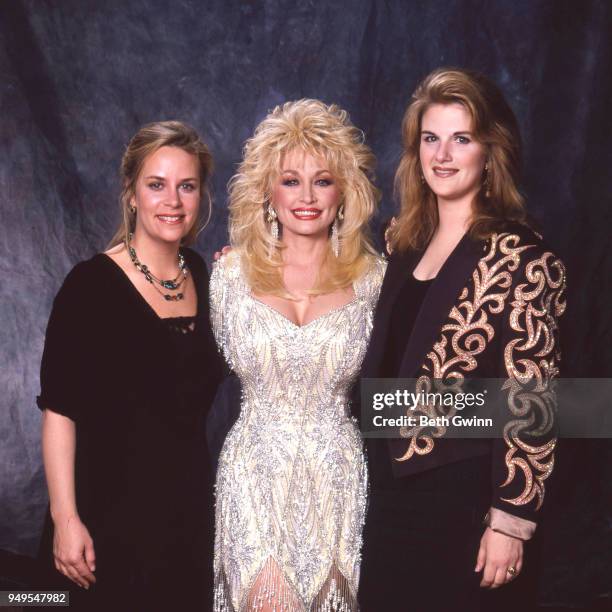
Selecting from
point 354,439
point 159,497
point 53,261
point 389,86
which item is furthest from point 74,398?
point 389,86

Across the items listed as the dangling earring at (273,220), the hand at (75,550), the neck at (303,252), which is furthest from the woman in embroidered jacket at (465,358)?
the hand at (75,550)

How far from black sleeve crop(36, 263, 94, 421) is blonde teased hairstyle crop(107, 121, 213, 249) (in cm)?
39

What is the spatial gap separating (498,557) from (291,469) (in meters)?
0.80

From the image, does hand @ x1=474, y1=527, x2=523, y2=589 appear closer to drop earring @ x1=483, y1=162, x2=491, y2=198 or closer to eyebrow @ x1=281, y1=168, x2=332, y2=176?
drop earring @ x1=483, y1=162, x2=491, y2=198

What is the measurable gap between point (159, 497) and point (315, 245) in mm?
1053

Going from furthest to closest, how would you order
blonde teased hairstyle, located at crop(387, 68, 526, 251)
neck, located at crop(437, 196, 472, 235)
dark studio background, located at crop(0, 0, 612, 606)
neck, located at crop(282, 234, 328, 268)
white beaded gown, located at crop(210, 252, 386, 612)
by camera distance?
1. dark studio background, located at crop(0, 0, 612, 606)
2. neck, located at crop(282, 234, 328, 268)
3. white beaded gown, located at crop(210, 252, 386, 612)
4. neck, located at crop(437, 196, 472, 235)
5. blonde teased hairstyle, located at crop(387, 68, 526, 251)

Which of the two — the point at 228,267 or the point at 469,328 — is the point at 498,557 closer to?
the point at 469,328

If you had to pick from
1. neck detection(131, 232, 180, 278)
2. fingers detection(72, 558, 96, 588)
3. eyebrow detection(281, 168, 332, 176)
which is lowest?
fingers detection(72, 558, 96, 588)

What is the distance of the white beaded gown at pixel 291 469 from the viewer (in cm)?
315

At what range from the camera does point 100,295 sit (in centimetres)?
311

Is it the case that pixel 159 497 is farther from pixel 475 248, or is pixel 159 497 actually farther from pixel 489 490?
pixel 475 248

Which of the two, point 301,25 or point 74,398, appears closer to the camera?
point 74,398

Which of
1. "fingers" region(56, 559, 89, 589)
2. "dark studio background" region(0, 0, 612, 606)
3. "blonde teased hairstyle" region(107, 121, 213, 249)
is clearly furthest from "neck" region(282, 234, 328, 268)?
"dark studio background" region(0, 0, 612, 606)

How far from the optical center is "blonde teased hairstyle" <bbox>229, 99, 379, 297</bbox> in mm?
3357
